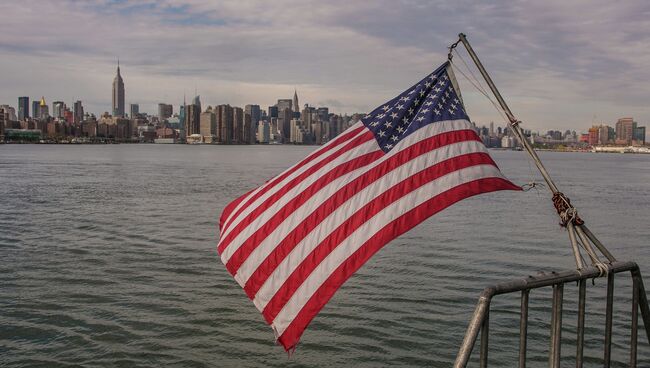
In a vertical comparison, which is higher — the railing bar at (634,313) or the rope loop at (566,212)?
the rope loop at (566,212)

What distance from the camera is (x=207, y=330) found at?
13.5m

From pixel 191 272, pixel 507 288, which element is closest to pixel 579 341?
pixel 507 288

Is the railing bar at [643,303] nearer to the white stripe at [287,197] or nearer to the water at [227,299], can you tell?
the white stripe at [287,197]

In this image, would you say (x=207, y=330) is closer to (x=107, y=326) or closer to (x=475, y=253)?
(x=107, y=326)

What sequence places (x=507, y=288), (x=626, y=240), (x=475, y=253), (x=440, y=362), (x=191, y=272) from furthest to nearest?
(x=626, y=240) → (x=475, y=253) → (x=191, y=272) → (x=440, y=362) → (x=507, y=288)

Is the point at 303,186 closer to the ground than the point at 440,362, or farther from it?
farther from it

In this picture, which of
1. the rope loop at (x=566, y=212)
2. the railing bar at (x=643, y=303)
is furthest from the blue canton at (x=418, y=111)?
the railing bar at (x=643, y=303)

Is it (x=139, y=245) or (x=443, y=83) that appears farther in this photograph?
(x=139, y=245)

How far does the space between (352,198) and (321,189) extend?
33 cm

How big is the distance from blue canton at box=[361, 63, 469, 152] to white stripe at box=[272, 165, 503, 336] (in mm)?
590

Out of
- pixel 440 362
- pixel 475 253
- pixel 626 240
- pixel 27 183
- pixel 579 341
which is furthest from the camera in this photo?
pixel 27 183

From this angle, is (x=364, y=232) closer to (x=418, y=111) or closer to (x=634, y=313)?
(x=418, y=111)

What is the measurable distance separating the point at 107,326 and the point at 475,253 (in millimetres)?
13469

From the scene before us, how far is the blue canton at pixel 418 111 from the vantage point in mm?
6195
